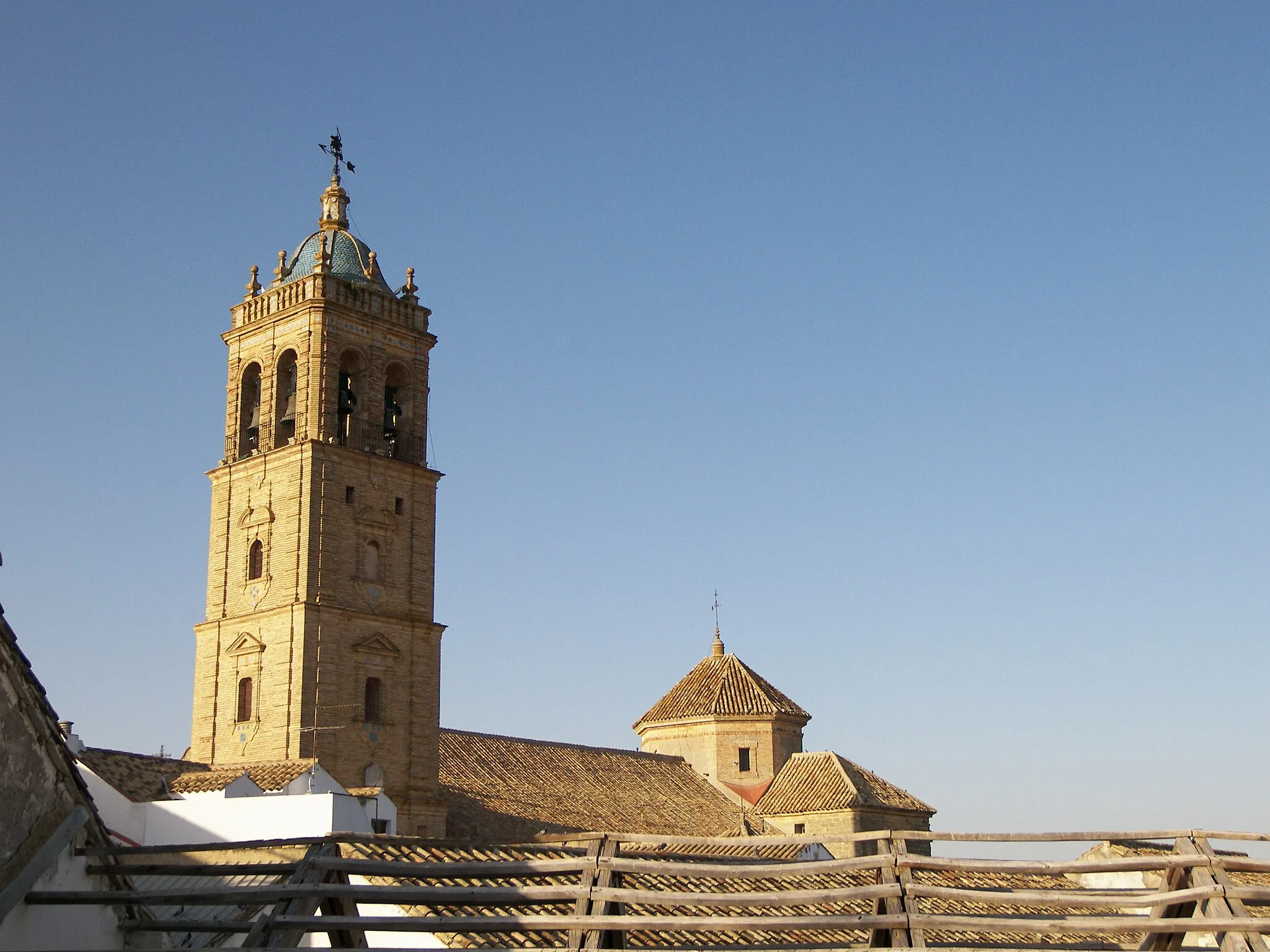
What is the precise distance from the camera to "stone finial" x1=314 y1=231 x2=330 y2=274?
3014 cm

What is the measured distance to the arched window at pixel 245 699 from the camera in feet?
91.0

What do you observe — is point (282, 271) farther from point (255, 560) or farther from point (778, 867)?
point (778, 867)

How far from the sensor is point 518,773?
32.4 metres

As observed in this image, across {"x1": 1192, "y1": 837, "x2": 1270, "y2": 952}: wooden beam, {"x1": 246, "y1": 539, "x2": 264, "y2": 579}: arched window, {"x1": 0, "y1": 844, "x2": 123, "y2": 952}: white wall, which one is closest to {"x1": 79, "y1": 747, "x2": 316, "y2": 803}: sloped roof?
{"x1": 246, "y1": 539, "x2": 264, "y2": 579}: arched window

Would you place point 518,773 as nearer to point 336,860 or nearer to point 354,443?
point 354,443

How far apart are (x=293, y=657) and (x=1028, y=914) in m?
14.5

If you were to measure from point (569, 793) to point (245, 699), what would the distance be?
8.23 m

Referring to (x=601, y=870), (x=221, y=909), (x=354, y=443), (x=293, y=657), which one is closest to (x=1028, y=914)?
(x=221, y=909)

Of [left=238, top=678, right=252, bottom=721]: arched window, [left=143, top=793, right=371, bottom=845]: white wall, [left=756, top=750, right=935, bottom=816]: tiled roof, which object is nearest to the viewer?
[left=143, top=793, right=371, bottom=845]: white wall

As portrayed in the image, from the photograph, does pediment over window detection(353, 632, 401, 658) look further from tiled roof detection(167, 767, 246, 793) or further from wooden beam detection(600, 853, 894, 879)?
wooden beam detection(600, 853, 894, 879)

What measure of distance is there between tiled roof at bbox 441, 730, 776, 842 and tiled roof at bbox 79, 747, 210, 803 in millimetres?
6141

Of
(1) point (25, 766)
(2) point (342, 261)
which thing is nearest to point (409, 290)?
(2) point (342, 261)

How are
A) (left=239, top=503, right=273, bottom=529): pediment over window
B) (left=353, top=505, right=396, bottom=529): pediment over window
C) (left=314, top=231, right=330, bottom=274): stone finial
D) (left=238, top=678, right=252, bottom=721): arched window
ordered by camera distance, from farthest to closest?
(left=314, top=231, right=330, bottom=274): stone finial → (left=353, top=505, right=396, bottom=529): pediment over window → (left=239, top=503, right=273, bottom=529): pediment over window → (left=238, top=678, right=252, bottom=721): arched window

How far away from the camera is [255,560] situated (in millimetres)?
28984
